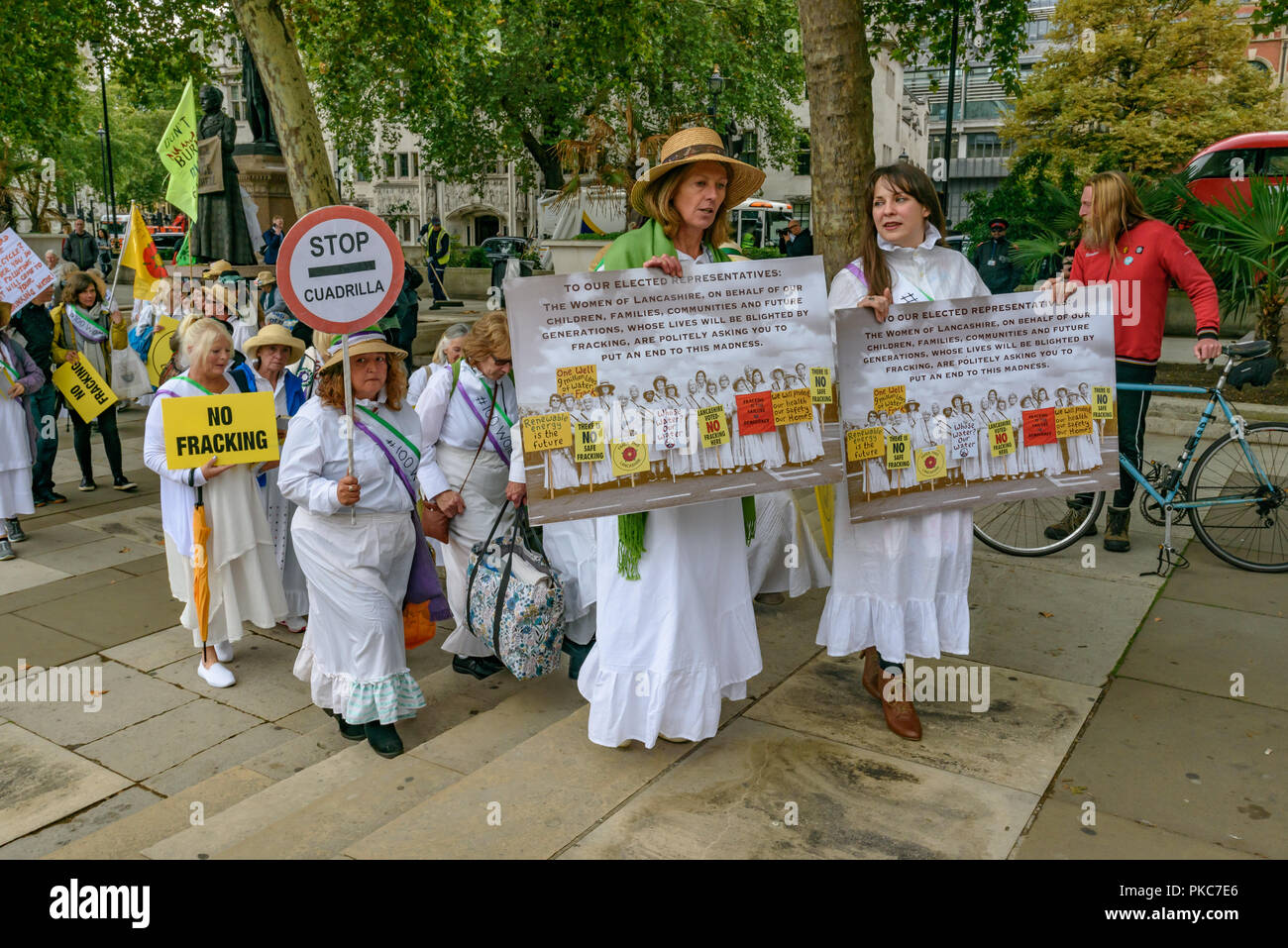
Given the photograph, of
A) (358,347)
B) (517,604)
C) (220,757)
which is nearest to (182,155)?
(358,347)

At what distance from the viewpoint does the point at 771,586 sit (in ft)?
17.8

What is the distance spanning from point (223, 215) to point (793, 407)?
10.9 meters

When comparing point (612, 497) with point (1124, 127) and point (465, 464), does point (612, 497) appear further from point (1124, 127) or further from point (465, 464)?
point (1124, 127)

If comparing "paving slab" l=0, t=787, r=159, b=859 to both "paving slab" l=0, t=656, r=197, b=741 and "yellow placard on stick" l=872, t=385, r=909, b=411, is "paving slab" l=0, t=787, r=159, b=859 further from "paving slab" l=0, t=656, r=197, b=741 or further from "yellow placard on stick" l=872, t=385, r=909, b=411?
"yellow placard on stick" l=872, t=385, r=909, b=411

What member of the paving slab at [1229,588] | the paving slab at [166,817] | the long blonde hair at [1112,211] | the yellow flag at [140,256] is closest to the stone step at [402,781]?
the paving slab at [166,817]

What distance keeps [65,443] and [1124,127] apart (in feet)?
108

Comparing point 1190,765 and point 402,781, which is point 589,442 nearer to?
point 402,781

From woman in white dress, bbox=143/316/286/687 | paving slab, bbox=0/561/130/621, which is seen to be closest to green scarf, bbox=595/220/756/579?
woman in white dress, bbox=143/316/286/687

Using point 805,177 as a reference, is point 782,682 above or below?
below

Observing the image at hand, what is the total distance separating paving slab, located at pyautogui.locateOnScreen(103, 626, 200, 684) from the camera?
585 centimetres

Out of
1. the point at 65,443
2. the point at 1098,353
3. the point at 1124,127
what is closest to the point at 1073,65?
the point at 1124,127

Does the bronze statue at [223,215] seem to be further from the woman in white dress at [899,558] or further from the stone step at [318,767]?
the woman in white dress at [899,558]

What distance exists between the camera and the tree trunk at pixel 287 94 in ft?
38.1

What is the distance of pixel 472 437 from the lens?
498 cm
